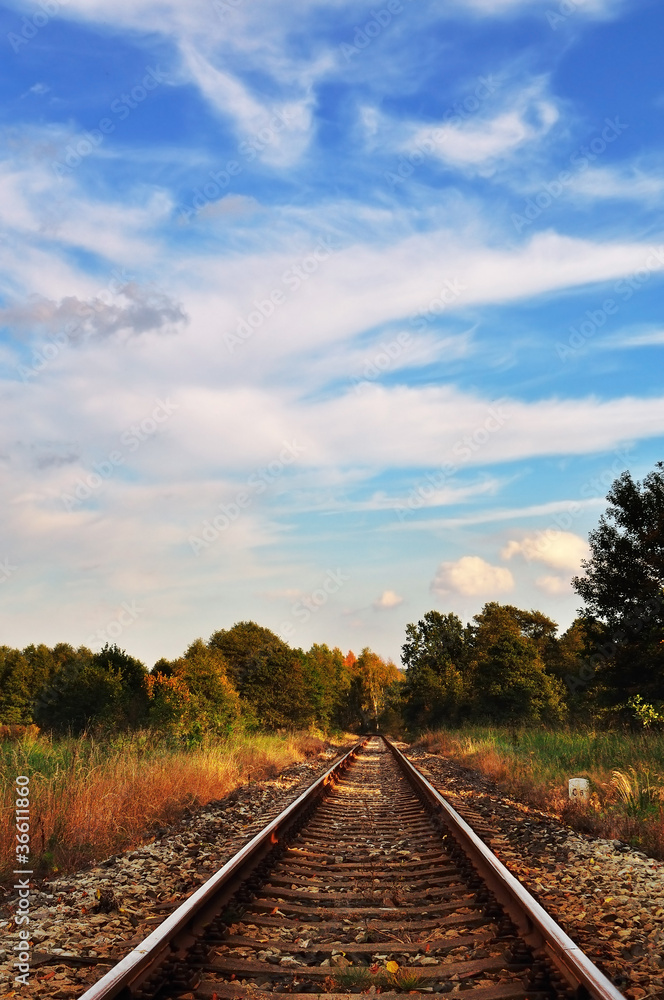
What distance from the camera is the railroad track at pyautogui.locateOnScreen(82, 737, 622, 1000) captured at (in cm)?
341

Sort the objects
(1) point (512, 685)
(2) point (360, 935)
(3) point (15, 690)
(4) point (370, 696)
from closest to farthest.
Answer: (2) point (360, 935), (1) point (512, 685), (3) point (15, 690), (4) point (370, 696)

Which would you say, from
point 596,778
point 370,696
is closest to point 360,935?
point 596,778

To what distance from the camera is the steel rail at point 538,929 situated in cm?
316

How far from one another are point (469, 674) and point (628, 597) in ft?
57.1

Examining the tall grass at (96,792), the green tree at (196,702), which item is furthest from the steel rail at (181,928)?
the green tree at (196,702)

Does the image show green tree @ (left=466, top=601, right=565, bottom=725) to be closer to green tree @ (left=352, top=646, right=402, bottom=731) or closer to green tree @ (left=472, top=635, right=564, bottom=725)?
green tree @ (left=472, top=635, right=564, bottom=725)

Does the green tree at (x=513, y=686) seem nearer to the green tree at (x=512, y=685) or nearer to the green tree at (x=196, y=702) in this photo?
the green tree at (x=512, y=685)

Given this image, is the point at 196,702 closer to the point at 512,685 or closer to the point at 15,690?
the point at 512,685

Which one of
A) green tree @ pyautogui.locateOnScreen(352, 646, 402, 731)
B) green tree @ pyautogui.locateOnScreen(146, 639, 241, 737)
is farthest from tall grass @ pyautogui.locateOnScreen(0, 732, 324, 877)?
green tree @ pyautogui.locateOnScreen(352, 646, 402, 731)

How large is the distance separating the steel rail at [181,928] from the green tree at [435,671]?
117 feet

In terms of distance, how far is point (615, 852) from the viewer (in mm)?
6516

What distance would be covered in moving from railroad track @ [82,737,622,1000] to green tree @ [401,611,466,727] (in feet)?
116

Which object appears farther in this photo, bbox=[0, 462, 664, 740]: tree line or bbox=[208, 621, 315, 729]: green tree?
bbox=[208, 621, 315, 729]: green tree

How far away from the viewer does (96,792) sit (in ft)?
25.7
